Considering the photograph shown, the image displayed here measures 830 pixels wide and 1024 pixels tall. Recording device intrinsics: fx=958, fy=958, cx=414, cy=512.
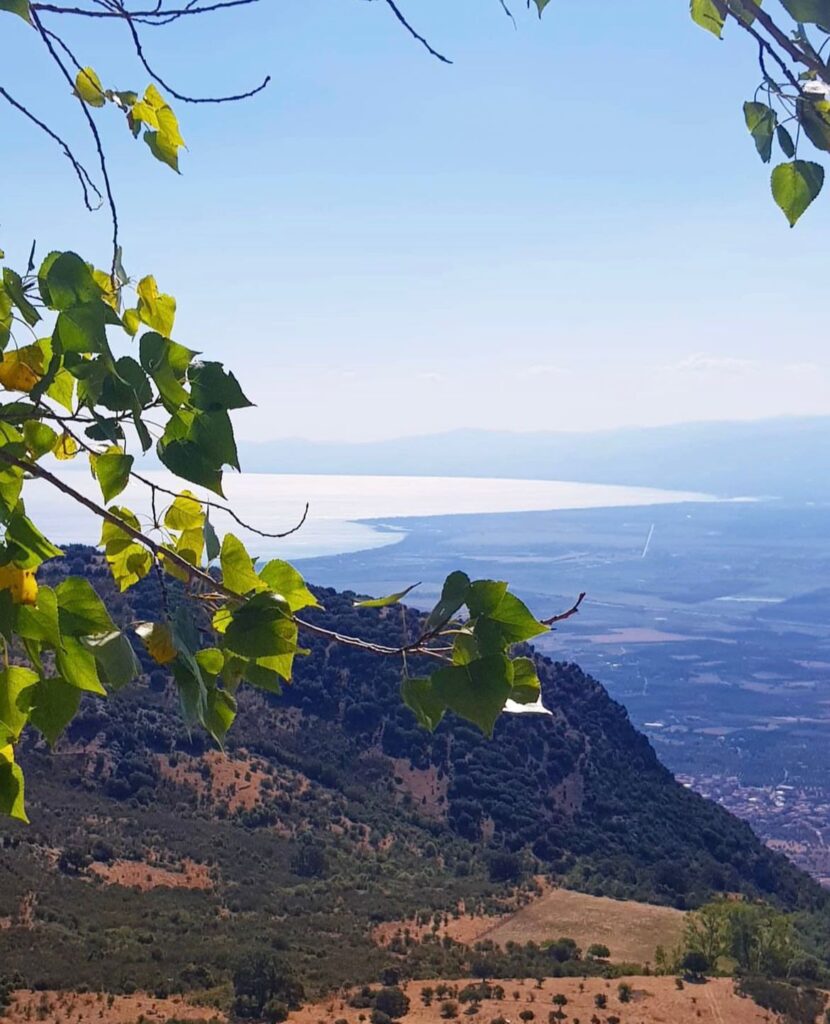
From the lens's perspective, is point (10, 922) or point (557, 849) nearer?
point (10, 922)

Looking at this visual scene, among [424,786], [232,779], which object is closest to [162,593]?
[232,779]

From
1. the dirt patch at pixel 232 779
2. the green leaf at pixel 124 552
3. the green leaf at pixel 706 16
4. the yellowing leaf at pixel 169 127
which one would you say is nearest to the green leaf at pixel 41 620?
the green leaf at pixel 124 552

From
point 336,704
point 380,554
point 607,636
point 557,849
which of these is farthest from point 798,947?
point 380,554

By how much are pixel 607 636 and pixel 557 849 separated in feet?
226

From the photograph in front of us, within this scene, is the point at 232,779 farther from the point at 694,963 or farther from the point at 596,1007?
the point at 596,1007

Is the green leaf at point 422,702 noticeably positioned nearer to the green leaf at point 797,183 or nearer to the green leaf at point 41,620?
the green leaf at point 41,620

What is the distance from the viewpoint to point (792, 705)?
69.1m

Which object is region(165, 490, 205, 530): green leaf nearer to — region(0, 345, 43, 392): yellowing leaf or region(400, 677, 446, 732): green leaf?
region(0, 345, 43, 392): yellowing leaf

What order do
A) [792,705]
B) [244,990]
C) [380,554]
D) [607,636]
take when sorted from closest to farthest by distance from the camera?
[244,990] < [792,705] < [607,636] < [380,554]

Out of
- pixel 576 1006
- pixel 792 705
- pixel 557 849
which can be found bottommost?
pixel 792 705

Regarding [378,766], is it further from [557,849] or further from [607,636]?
[607,636]

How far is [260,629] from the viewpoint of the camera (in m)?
0.69

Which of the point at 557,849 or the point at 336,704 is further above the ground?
the point at 336,704

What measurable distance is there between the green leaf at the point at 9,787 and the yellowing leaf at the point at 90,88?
0.76 meters
